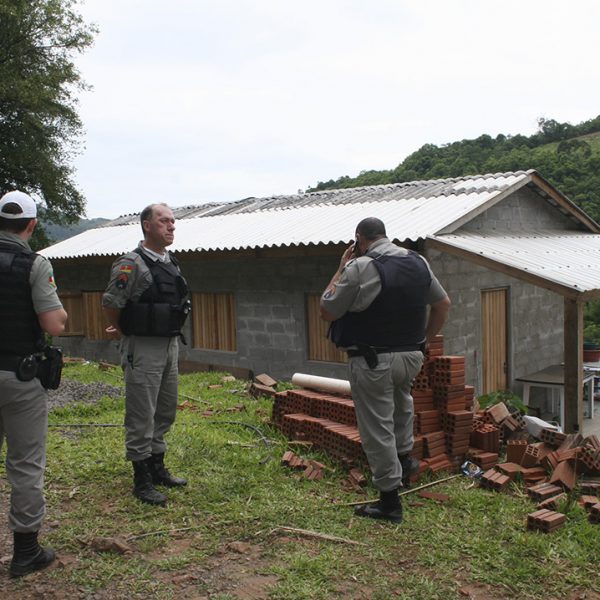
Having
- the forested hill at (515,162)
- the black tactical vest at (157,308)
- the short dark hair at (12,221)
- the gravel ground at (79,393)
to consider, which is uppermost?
the forested hill at (515,162)

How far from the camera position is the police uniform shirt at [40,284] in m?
3.37

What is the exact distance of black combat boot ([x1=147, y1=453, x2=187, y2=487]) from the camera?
4703mm

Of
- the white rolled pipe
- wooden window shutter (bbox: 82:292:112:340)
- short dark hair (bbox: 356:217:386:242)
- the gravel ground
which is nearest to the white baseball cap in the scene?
short dark hair (bbox: 356:217:386:242)

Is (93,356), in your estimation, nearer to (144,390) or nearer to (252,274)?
(252,274)

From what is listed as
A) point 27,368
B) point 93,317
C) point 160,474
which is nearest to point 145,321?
point 27,368

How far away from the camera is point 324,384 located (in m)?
6.12

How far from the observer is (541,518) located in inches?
163

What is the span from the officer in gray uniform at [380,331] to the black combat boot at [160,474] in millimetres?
1352

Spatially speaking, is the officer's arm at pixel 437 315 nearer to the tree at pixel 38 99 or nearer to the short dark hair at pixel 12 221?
the short dark hair at pixel 12 221

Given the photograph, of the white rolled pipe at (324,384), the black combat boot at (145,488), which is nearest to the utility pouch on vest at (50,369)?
the black combat boot at (145,488)

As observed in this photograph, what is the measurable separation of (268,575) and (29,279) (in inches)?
79.6

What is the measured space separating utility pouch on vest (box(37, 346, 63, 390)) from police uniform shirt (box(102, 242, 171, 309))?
723mm

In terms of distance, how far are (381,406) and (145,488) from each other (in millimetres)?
1712

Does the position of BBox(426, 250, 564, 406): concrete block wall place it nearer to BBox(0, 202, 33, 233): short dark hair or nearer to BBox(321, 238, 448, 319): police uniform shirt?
BBox(321, 238, 448, 319): police uniform shirt
